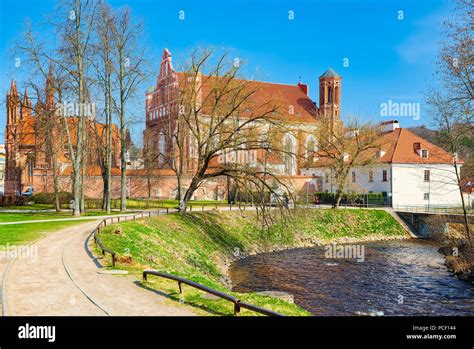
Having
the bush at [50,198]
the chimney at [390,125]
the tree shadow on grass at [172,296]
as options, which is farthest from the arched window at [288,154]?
the bush at [50,198]

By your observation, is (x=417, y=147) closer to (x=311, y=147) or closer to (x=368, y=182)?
(x=368, y=182)

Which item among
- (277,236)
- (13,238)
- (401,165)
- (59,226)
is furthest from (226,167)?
(401,165)

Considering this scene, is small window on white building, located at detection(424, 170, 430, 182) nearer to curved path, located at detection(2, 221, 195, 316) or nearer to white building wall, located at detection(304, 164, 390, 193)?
white building wall, located at detection(304, 164, 390, 193)

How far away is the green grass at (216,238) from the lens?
15.8m

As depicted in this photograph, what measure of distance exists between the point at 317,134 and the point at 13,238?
3491 centimetres

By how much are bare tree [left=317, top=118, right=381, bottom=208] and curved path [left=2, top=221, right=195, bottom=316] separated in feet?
108

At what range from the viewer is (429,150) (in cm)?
5316

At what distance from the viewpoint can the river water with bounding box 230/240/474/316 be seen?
18484 mm

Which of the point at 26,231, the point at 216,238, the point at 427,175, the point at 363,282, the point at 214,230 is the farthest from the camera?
the point at 427,175

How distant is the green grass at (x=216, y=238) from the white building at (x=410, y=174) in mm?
7760

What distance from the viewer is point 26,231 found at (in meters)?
23.8

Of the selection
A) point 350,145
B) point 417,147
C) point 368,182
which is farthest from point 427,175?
point 350,145

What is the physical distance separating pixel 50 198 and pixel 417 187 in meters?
43.3

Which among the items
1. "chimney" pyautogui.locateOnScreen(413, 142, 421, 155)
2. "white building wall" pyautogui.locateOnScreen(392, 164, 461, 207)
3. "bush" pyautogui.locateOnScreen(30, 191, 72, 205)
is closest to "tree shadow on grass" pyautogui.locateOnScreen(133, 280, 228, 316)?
"bush" pyautogui.locateOnScreen(30, 191, 72, 205)
